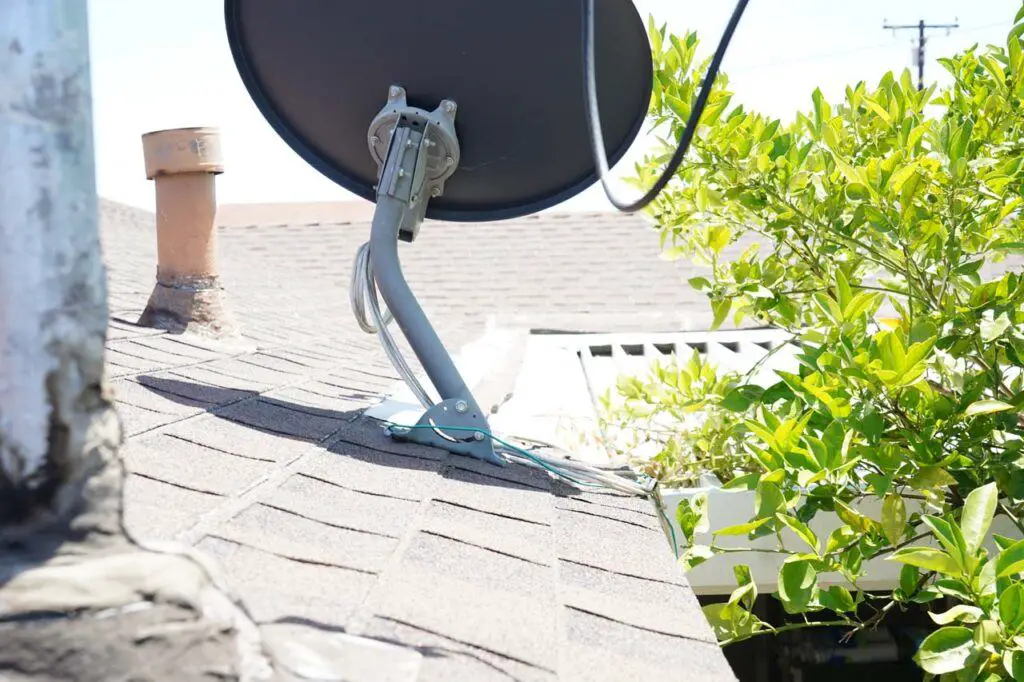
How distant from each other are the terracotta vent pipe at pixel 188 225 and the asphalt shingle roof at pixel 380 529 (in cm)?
28

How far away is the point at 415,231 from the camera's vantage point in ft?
9.24

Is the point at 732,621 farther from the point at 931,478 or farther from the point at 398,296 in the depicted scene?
the point at 398,296

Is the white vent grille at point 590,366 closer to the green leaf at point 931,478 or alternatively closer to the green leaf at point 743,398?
the green leaf at point 743,398

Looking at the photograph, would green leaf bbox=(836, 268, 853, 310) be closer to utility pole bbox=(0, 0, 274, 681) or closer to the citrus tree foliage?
the citrus tree foliage

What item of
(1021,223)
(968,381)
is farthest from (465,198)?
(1021,223)

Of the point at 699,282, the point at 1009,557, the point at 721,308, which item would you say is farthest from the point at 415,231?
the point at 1009,557

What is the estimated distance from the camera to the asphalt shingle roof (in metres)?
1.29

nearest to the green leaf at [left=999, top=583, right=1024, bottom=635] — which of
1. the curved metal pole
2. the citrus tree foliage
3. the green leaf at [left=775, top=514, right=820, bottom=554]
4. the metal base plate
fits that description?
the citrus tree foliage

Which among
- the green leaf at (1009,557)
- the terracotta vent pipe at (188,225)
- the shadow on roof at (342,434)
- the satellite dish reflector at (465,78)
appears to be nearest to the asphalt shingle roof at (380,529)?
the shadow on roof at (342,434)

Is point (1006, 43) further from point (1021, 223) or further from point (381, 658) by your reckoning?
point (381, 658)

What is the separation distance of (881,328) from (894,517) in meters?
0.67

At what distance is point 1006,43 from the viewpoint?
9.62 feet

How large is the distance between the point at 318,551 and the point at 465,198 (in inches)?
69.9

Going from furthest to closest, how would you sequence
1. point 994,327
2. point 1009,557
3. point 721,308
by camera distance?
point 721,308, point 994,327, point 1009,557
